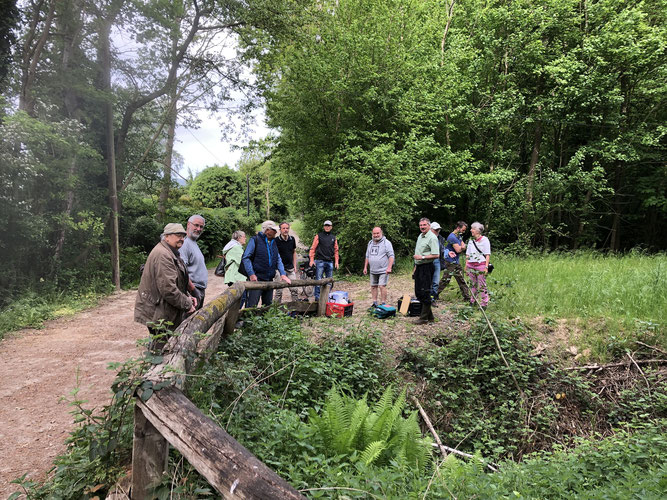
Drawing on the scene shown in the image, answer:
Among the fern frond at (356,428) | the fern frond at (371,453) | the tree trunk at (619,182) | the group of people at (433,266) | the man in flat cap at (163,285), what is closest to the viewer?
the fern frond at (371,453)

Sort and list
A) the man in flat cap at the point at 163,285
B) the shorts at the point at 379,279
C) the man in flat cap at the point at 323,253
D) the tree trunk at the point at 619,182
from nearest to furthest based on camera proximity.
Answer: the man in flat cap at the point at 163,285 → the shorts at the point at 379,279 → the man in flat cap at the point at 323,253 → the tree trunk at the point at 619,182

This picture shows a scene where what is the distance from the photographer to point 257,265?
5.89 meters

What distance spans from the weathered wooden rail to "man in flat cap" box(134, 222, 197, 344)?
4.11 feet

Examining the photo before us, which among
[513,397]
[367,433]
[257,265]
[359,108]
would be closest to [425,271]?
[513,397]

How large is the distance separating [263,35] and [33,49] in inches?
287

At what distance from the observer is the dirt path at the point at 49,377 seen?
3.28 m

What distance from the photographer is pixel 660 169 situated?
1589cm

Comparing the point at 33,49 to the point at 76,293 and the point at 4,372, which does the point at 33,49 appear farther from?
the point at 4,372

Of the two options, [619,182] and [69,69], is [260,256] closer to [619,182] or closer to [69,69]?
[69,69]

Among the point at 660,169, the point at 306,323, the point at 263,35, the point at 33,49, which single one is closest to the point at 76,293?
the point at 33,49

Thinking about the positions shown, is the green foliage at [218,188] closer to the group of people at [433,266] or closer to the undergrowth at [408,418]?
the group of people at [433,266]

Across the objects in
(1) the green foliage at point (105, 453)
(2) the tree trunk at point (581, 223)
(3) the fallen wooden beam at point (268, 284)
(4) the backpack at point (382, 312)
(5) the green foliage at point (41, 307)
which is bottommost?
(5) the green foliage at point (41, 307)

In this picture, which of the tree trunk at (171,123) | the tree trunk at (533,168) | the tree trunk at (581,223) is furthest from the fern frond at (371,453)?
the tree trunk at (581,223)

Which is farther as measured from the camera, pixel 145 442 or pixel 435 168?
pixel 435 168
